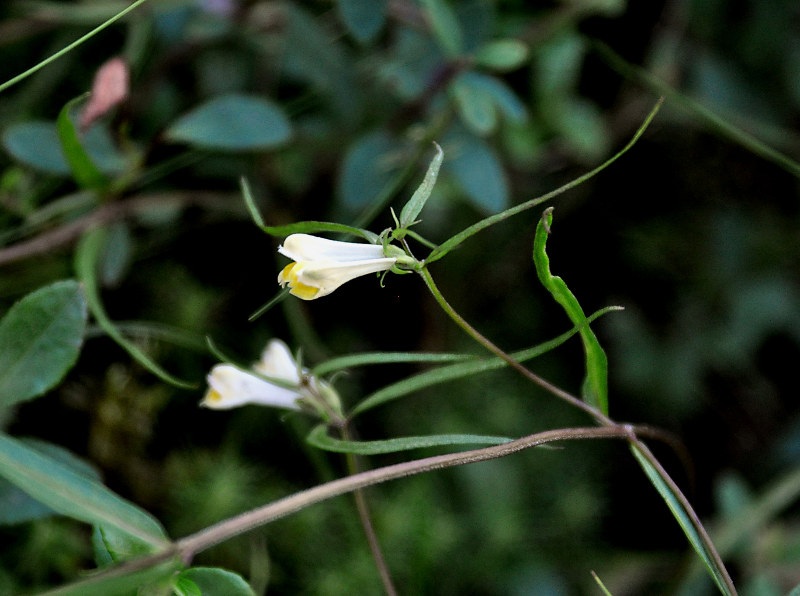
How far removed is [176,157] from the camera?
0.81 meters

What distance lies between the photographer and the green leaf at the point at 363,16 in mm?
729

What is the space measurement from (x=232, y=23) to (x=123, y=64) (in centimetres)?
24

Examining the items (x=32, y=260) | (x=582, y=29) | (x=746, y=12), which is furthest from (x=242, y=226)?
(x=746, y=12)

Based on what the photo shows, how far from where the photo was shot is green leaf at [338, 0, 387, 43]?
2.39ft

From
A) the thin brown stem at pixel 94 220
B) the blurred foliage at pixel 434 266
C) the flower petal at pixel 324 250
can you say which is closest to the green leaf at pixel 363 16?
the blurred foliage at pixel 434 266

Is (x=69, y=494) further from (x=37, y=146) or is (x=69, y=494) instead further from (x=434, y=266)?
(x=434, y=266)

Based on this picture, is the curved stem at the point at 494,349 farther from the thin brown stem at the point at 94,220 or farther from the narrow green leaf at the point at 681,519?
the thin brown stem at the point at 94,220

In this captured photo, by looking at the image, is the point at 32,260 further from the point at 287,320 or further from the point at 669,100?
the point at 669,100

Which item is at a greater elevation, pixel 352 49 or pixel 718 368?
pixel 352 49

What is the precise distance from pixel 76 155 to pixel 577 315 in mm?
465

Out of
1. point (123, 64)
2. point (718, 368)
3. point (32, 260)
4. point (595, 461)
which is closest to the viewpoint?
point (123, 64)

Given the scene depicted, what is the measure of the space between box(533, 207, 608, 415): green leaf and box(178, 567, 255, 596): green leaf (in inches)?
10.0

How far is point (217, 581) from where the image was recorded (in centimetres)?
41

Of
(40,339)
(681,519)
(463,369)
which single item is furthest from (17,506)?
(681,519)
